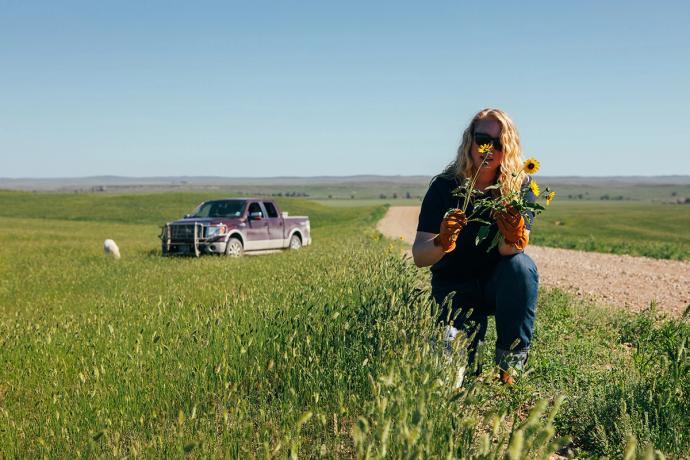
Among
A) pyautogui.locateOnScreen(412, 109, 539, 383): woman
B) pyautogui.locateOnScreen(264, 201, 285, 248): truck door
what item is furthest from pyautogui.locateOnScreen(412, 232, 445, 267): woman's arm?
pyautogui.locateOnScreen(264, 201, 285, 248): truck door

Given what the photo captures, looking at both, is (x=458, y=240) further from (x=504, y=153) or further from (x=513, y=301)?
(x=504, y=153)

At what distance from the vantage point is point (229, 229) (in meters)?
17.7

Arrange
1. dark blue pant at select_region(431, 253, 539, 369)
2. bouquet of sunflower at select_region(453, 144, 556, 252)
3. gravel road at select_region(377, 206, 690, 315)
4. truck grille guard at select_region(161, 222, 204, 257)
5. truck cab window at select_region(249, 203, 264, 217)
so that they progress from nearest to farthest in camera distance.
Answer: bouquet of sunflower at select_region(453, 144, 556, 252), dark blue pant at select_region(431, 253, 539, 369), gravel road at select_region(377, 206, 690, 315), truck grille guard at select_region(161, 222, 204, 257), truck cab window at select_region(249, 203, 264, 217)

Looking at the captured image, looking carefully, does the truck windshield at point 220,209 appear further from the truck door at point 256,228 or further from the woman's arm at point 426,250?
the woman's arm at point 426,250

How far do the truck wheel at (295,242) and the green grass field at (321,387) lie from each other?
45.2ft

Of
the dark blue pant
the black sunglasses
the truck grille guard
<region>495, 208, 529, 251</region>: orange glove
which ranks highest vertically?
the black sunglasses

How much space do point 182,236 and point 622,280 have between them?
445 inches

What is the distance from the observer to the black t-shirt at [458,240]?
4832mm

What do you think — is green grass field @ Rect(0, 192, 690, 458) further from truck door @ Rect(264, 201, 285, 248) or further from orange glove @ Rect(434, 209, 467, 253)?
truck door @ Rect(264, 201, 285, 248)

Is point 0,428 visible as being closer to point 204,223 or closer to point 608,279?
point 608,279

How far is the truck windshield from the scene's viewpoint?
18641mm

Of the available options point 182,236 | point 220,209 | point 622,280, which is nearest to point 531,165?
point 622,280

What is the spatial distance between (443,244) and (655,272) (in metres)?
13.0

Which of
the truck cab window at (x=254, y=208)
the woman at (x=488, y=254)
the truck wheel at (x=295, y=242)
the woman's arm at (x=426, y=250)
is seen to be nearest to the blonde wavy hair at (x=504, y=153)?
the woman at (x=488, y=254)
